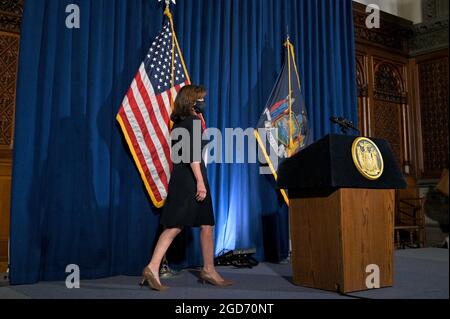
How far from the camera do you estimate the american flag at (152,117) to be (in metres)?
3.49

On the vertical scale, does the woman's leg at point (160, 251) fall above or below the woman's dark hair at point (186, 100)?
below

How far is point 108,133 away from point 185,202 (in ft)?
3.49

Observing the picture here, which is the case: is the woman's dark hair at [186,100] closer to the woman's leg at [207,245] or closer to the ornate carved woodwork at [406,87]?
the woman's leg at [207,245]

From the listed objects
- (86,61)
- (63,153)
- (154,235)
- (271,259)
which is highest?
(86,61)

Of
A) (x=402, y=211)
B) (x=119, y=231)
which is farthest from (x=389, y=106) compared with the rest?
(x=119, y=231)

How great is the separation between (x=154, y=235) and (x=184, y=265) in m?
0.40

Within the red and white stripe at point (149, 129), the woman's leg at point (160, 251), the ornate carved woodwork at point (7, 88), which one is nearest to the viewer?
the woman's leg at point (160, 251)

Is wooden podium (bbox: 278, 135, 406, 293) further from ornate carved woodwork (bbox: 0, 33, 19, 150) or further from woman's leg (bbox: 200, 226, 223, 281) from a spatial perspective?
ornate carved woodwork (bbox: 0, 33, 19, 150)

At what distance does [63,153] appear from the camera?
130 inches

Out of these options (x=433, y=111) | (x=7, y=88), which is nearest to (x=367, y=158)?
(x=7, y=88)

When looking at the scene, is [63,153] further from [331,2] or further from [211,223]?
[331,2]

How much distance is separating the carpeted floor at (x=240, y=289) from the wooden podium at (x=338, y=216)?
0.12 meters

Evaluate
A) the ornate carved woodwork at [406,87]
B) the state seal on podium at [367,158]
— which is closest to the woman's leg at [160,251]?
the state seal on podium at [367,158]

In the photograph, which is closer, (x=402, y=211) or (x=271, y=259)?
(x=271, y=259)
